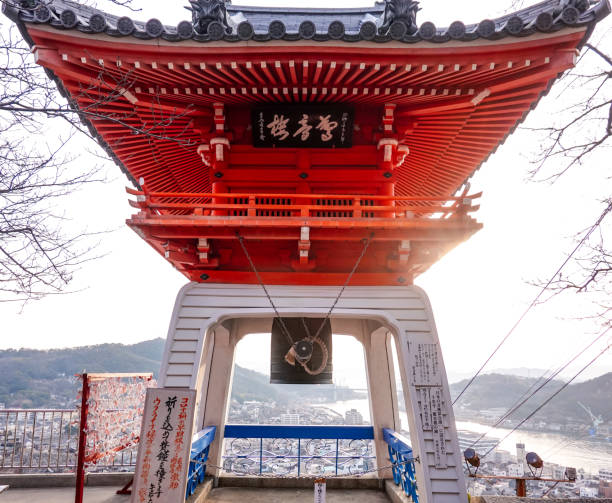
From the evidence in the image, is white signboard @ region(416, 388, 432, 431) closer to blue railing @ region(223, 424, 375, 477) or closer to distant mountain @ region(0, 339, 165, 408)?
blue railing @ region(223, 424, 375, 477)

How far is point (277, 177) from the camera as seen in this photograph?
707 cm

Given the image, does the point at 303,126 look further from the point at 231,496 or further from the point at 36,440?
the point at 36,440

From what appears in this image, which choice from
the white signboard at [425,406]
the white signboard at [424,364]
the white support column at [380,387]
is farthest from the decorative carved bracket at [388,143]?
the white support column at [380,387]

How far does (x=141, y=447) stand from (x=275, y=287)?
3.07 meters

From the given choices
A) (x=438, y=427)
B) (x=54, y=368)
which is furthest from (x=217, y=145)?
(x=54, y=368)


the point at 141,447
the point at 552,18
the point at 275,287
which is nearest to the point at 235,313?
the point at 275,287

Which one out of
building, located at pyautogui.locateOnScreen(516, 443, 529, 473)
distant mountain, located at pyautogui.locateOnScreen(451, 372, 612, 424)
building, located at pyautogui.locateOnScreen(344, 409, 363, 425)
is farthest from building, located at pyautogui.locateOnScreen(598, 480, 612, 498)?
building, located at pyautogui.locateOnScreen(344, 409, 363, 425)

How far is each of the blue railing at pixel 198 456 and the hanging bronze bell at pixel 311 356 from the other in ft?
6.12

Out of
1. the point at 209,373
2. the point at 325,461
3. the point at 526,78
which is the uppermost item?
the point at 526,78

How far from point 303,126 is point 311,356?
5.11 meters

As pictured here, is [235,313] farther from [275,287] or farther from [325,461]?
[325,461]

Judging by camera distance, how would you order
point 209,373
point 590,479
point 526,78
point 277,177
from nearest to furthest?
point 526,78 < point 277,177 < point 209,373 < point 590,479

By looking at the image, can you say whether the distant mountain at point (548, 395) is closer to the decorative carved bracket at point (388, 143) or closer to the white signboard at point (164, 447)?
the decorative carved bracket at point (388, 143)

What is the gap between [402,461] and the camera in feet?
22.5
